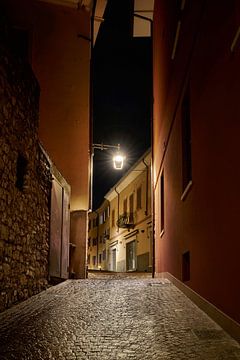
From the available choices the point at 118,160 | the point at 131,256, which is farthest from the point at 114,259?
the point at 118,160

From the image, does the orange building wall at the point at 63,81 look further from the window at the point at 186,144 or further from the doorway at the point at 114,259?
the doorway at the point at 114,259

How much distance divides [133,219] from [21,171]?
69.5ft

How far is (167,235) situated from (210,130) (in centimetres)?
538

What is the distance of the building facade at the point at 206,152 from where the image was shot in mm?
4934

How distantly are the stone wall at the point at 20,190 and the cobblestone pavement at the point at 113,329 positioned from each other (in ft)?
1.54

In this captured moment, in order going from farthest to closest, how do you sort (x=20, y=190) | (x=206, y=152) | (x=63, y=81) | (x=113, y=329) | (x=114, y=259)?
1. (x=114, y=259)
2. (x=63, y=81)
3. (x=20, y=190)
4. (x=206, y=152)
5. (x=113, y=329)

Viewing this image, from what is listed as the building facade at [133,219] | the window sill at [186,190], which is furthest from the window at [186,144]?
the building facade at [133,219]

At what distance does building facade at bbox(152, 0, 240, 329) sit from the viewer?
16.2 ft

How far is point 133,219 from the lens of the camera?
1136 inches

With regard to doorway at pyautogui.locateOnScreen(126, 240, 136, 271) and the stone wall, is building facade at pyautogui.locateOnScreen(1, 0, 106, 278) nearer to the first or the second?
the stone wall

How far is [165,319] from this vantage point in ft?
20.5

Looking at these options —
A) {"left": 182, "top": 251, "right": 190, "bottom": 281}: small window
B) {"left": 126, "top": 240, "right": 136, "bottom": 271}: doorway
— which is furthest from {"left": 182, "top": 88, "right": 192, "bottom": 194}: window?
{"left": 126, "top": 240, "right": 136, "bottom": 271}: doorway

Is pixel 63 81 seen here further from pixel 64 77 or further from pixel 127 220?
pixel 127 220

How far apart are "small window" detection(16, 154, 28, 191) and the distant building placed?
1211 inches
